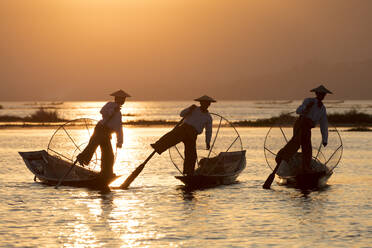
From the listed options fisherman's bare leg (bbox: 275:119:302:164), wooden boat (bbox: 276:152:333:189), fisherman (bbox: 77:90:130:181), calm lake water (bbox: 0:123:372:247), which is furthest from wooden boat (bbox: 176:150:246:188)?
fisherman (bbox: 77:90:130:181)

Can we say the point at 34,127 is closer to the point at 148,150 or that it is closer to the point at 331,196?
the point at 148,150

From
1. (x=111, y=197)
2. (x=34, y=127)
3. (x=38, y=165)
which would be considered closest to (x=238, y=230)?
(x=111, y=197)

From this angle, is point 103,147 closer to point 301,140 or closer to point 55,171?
point 55,171

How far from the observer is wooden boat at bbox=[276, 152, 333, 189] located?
17.2 meters

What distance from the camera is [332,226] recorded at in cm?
1181

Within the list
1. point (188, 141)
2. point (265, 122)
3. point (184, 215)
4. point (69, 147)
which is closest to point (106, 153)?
point (188, 141)

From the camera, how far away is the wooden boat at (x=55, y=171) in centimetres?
1712

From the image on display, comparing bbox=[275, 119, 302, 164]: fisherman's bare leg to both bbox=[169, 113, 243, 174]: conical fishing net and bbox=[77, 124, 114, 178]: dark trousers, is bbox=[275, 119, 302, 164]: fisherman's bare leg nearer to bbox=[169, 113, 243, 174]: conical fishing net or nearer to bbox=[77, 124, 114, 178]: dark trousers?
bbox=[169, 113, 243, 174]: conical fishing net

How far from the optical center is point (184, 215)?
514 inches

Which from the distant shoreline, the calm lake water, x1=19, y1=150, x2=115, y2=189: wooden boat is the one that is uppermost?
x1=19, y1=150, x2=115, y2=189: wooden boat

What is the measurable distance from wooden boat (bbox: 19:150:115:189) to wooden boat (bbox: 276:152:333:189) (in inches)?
177

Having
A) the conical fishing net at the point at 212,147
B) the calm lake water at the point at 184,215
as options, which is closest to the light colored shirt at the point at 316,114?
the calm lake water at the point at 184,215

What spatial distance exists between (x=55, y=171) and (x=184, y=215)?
5908mm

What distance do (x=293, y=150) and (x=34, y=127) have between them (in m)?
43.5
